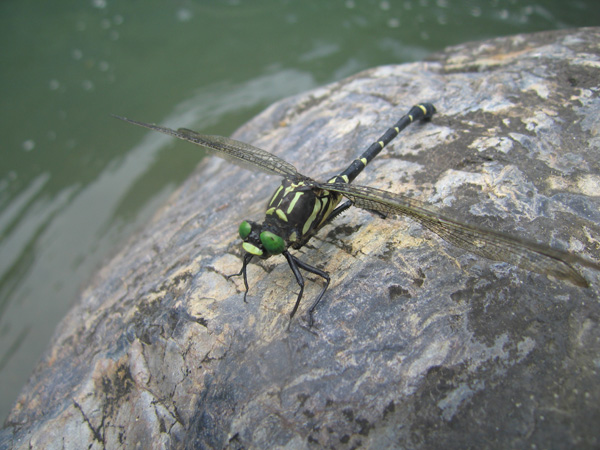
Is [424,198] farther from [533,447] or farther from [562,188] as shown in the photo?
[533,447]

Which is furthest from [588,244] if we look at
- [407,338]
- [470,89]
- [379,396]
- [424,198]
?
[470,89]

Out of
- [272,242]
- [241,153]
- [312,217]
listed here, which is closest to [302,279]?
[272,242]

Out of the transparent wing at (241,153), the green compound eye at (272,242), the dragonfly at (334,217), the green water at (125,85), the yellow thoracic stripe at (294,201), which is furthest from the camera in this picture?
the green water at (125,85)

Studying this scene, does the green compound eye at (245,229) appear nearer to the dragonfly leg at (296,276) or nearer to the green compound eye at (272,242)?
the green compound eye at (272,242)

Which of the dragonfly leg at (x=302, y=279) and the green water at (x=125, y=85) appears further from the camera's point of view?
the green water at (x=125, y=85)

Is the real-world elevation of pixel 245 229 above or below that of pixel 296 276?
above

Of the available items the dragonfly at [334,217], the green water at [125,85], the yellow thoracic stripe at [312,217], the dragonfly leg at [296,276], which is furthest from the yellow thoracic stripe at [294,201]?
the green water at [125,85]

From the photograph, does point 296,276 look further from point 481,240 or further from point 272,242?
point 481,240
